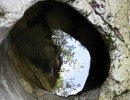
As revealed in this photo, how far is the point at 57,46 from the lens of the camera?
493 cm

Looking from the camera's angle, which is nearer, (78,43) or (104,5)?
(104,5)

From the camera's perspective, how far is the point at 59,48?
4.94m

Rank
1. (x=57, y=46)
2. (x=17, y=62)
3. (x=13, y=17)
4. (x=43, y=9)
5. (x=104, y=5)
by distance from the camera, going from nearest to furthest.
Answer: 1. (x=13, y=17)
2. (x=104, y=5)
3. (x=17, y=62)
4. (x=43, y=9)
5. (x=57, y=46)

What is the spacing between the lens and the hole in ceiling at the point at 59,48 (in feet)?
14.7

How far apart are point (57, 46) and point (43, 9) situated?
60 centimetres

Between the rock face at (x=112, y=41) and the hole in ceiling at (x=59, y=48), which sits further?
the hole in ceiling at (x=59, y=48)

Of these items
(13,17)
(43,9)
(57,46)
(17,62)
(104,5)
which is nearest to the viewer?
(13,17)

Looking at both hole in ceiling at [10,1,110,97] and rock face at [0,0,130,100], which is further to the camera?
hole in ceiling at [10,1,110,97]

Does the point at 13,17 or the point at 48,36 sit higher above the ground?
the point at 13,17

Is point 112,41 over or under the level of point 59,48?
over

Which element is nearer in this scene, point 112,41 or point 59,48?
point 112,41

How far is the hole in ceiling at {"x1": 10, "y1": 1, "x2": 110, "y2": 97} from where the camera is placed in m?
4.49

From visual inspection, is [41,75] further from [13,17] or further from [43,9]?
[13,17]

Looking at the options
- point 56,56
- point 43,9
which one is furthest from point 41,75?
point 43,9
